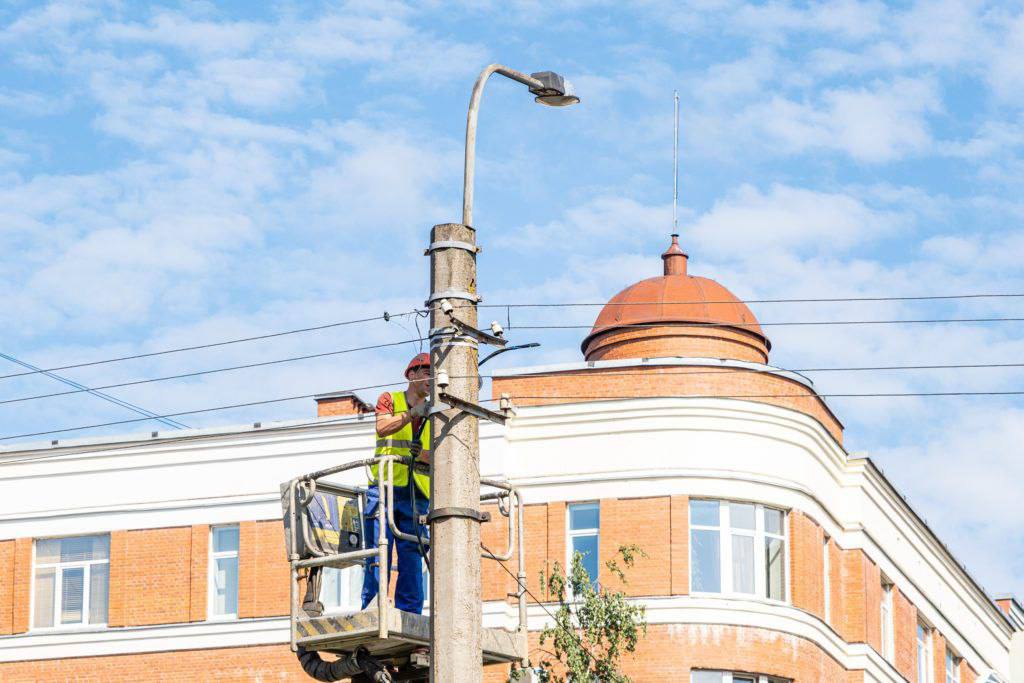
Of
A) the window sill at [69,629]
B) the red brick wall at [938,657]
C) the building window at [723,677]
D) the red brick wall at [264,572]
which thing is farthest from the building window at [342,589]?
the red brick wall at [938,657]

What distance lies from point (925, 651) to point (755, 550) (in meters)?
8.96

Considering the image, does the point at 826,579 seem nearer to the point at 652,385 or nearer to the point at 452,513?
the point at 652,385

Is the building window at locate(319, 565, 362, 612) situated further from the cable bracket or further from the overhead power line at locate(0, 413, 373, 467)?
the cable bracket

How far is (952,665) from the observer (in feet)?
148

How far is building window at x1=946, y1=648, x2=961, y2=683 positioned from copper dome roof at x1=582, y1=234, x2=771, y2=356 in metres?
8.28

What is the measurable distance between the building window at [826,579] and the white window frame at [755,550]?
5.20ft

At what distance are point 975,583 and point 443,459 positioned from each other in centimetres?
3254

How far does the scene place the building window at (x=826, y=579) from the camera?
36.9 metres

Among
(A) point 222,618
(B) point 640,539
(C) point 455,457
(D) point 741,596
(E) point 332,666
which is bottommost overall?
(E) point 332,666

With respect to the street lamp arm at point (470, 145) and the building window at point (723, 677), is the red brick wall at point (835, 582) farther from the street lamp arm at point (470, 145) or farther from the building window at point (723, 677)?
the street lamp arm at point (470, 145)

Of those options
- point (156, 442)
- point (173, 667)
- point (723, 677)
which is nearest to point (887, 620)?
point (723, 677)

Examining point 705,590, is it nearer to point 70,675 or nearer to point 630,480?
point 630,480

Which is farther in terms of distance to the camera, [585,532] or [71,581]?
[71,581]

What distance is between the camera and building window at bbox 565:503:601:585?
35.3 meters
